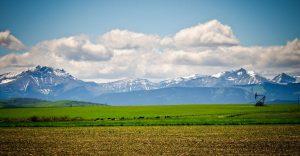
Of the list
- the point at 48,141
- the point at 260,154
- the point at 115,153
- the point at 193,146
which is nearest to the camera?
the point at 260,154

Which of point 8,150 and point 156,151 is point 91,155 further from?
point 8,150

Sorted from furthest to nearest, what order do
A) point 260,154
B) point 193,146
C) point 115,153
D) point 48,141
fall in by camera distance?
point 48,141 < point 193,146 < point 115,153 < point 260,154

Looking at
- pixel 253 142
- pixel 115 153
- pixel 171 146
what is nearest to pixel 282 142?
pixel 253 142

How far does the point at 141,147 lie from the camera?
40.0 meters

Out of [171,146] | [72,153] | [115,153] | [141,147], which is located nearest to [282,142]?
[171,146]

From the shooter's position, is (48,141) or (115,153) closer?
(115,153)

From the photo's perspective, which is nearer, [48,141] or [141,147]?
[141,147]

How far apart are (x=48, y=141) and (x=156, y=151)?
15.3m

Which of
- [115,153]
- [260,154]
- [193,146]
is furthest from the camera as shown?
[193,146]

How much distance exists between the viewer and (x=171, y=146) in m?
40.4

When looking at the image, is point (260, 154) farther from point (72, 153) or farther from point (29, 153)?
point (29, 153)

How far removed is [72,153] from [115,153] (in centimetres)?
380

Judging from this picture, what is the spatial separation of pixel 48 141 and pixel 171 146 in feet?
48.5

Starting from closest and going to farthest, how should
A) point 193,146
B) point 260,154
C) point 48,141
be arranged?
point 260,154 < point 193,146 < point 48,141
